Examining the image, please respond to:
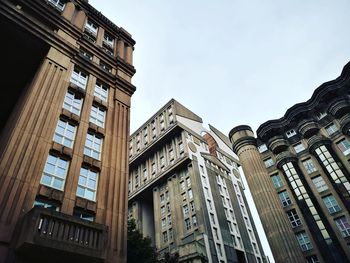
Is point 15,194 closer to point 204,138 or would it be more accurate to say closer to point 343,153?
point 343,153

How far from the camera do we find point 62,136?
1894 centimetres

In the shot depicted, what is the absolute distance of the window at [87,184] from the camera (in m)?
17.4

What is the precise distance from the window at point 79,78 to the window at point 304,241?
33.0 meters

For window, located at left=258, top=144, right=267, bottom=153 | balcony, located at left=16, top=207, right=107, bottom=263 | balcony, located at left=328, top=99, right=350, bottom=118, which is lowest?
balcony, located at left=16, top=207, right=107, bottom=263

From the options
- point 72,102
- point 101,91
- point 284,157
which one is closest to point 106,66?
point 101,91

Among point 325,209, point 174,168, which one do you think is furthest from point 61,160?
point 174,168

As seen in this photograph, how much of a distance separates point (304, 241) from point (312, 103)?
844 inches

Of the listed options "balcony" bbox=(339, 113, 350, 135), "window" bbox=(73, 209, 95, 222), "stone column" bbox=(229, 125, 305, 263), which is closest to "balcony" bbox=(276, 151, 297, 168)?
"stone column" bbox=(229, 125, 305, 263)

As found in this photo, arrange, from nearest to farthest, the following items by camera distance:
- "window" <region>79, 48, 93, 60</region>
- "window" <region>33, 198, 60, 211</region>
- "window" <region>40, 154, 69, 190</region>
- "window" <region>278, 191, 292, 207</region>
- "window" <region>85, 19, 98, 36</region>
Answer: "window" <region>33, 198, 60, 211</region> < "window" <region>40, 154, 69, 190</region> < "window" <region>79, 48, 93, 60</region> < "window" <region>85, 19, 98, 36</region> < "window" <region>278, 191, 292, 207</region>

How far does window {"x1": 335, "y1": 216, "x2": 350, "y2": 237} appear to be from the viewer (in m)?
31.9

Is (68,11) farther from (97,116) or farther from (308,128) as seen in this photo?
(308,128)

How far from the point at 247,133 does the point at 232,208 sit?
22.3 meters

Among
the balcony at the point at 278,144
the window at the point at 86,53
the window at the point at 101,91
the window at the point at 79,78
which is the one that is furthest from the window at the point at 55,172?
the balcony at the point at 278,144

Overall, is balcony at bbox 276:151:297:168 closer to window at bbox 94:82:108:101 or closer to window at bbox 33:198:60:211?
window at bbox 94:82:108:101
